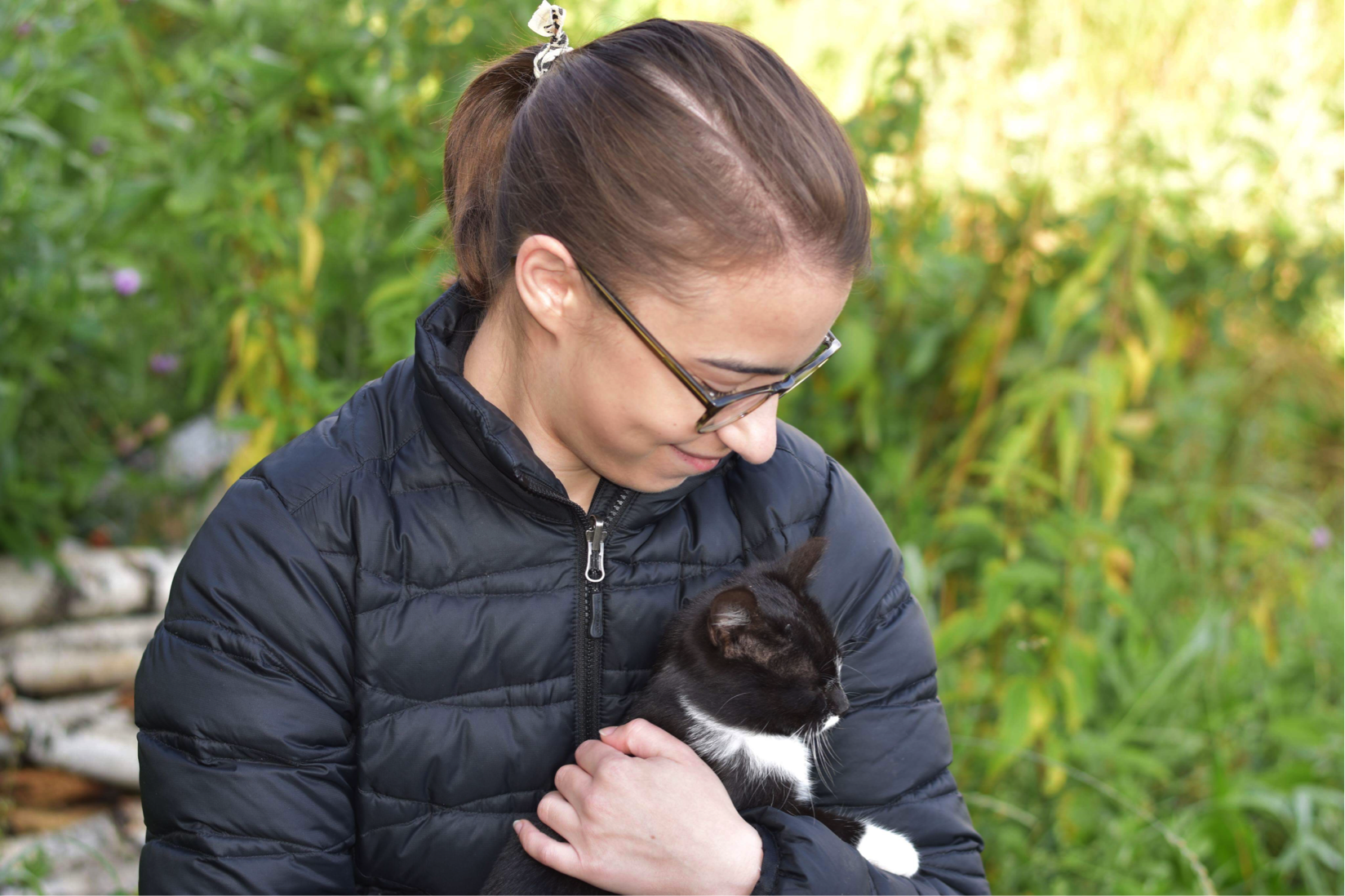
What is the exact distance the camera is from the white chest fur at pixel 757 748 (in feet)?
5.78

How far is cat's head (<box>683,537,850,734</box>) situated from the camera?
171 centimetres

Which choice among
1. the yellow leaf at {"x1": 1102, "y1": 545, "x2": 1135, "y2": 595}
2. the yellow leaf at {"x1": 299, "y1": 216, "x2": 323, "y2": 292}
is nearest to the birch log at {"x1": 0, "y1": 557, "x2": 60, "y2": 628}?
the yellow leaf at {"x1": 299, "y1": 216, "x2": 323, "y2": 292}

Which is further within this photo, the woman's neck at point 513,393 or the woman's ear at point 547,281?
the woman's neck at point 513,393

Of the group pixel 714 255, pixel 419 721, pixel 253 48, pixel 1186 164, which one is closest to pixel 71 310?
pixel 253 48

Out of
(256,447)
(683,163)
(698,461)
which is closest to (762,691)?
(698,461)

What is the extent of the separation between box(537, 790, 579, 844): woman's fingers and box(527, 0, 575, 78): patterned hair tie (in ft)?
3.73

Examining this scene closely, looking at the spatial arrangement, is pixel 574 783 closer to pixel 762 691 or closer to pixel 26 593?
pixel 762 691

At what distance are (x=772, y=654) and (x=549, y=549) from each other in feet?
1.35

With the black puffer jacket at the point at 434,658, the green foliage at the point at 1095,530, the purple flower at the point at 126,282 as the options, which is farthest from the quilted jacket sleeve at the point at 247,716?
the purple flower at the point at 126,282

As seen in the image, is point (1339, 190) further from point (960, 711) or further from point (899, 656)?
point (899, 656)

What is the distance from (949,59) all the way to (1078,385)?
1.64m

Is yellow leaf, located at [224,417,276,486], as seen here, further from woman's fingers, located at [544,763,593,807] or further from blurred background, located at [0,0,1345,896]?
woman's fingers, located at [544,763,593,807]

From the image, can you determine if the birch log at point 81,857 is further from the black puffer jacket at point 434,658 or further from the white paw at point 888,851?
the white paw at point 888,851

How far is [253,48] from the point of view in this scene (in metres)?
2.90
